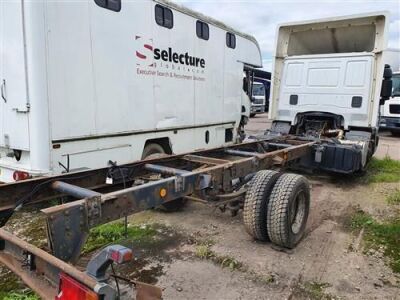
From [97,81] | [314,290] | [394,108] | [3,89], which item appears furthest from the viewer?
[394,108]

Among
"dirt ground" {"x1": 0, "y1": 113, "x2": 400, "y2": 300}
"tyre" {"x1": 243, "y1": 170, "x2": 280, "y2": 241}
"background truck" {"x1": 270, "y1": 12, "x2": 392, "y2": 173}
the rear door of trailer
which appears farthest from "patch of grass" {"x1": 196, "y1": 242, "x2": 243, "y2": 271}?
"background truck" {"x1": 270, "y1": 12, "x2": 392, "y2": 173}

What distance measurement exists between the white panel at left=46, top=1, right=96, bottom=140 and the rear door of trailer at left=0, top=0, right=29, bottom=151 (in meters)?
0.32

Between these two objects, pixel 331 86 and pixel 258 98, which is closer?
pixel 331 86

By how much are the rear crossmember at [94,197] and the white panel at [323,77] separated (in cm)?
310

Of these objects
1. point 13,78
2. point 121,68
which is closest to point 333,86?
point 121,68

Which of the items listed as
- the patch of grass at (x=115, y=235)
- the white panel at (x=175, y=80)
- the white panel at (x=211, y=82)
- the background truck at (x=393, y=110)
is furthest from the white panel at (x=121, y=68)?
the background truck at (x=393, y=110)

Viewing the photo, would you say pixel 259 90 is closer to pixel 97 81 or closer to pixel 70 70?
pixel 97 81

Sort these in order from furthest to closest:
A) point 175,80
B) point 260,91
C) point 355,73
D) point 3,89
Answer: point 260,91 → point 355,73 → point 175,80 → point 3,89

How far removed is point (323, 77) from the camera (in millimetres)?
7688

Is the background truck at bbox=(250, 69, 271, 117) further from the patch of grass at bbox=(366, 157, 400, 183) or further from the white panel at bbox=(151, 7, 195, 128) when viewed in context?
the white panel at bbox=(151, 7, 195, 128)

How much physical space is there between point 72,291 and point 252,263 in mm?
2307

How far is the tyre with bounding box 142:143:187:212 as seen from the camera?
541cm

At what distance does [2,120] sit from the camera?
4953mm

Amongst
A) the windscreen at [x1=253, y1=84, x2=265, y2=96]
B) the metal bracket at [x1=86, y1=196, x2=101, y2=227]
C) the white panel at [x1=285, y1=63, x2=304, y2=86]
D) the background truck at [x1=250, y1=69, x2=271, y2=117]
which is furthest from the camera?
the windscreen at [x1=253, y1=84, x2=265, y2=96]
